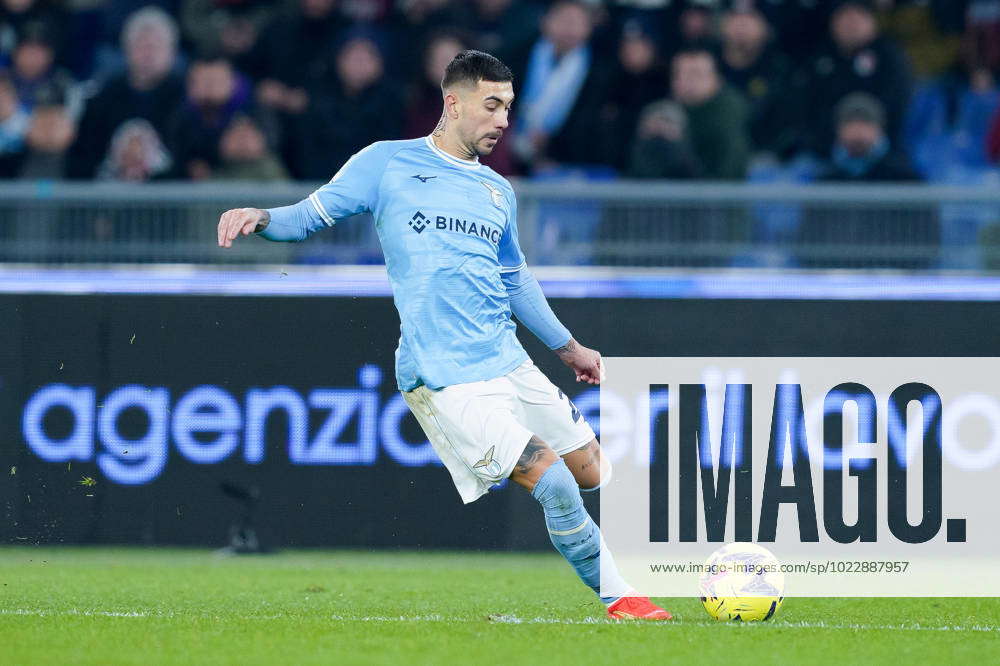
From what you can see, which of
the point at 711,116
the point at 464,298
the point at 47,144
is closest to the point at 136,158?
the point at 47,144

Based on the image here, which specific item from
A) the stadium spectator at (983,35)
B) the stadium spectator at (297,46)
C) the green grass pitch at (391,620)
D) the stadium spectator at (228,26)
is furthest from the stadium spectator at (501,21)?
the green grass pitch at (391,620)

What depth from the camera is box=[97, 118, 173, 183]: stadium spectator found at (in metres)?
11.6

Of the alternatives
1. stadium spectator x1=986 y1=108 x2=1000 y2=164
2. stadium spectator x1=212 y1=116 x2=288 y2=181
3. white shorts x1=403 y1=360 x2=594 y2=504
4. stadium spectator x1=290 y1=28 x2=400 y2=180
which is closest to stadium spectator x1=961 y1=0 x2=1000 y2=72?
stadium spectator x1=986 y1=108 x2=1000 y2=164

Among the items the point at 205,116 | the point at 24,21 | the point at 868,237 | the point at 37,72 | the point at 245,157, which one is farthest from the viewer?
the point at 24,21

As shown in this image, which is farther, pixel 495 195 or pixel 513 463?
pixel 495 195

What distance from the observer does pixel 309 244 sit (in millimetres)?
10250

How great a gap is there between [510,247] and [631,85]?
532 cm

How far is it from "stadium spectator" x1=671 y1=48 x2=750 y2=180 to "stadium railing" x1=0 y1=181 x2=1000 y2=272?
123 cm

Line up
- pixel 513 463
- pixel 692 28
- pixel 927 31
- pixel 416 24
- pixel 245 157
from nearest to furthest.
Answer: pixel 513 463, pixel 245 157, pixel 692 28, pixel 416 24, pixel 927 31

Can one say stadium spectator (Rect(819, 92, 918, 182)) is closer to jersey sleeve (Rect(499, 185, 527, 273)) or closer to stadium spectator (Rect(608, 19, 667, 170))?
stadium spectator (Rect(608, 19, 667, 170))

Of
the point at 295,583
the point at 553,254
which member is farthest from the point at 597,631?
the point at 553,254

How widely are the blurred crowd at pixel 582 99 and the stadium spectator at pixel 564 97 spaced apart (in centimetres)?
1

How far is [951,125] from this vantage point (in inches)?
471

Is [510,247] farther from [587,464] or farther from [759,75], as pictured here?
[759,75]
